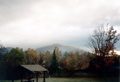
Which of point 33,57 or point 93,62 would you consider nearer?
point 93,62

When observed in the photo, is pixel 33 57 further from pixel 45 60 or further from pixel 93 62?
pixel 93 62

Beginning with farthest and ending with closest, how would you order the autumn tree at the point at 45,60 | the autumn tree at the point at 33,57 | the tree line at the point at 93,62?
the autumn tree at the point at 33,57 → the autumn tree at the point at 45,60 → the tree line at the point at 93,62

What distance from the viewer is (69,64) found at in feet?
185

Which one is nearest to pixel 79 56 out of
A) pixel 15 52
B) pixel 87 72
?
pixel 87 72

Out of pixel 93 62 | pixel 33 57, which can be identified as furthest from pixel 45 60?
pixel 93 62

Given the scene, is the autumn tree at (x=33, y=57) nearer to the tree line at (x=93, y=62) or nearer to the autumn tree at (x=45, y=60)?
the autumn tree at (x=45, y=60)

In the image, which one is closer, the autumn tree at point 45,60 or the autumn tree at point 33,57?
the autumn tree at point 45,60

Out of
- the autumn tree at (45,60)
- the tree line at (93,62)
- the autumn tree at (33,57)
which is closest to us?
the tree line at (93,62)

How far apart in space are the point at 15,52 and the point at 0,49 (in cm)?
445

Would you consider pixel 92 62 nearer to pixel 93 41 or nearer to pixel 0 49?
pixel 93 41

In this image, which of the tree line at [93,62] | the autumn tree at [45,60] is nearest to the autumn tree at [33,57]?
the autumn tree at [45,60]

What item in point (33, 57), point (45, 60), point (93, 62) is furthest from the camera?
point (45, 60)

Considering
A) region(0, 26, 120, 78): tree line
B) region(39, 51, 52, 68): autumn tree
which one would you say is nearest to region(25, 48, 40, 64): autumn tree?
region(39, 51, 52, 68): autumn tree

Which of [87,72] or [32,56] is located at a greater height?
[32,56]
